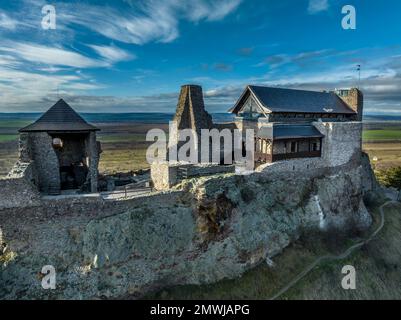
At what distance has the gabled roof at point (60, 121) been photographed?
19359mm

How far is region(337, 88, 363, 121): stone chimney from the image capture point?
3067 centimetres

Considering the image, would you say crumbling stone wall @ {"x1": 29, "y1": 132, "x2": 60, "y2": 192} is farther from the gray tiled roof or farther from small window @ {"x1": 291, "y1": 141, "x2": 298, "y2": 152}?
small window @ {"x1": 291, "y1": 141, "x2": 298, "y2": 152}

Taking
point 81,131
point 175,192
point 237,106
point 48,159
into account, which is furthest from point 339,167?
point 48,159

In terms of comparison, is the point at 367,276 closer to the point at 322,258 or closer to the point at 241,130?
the point at 322,258

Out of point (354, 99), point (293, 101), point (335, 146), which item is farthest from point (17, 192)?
point (354, 99)

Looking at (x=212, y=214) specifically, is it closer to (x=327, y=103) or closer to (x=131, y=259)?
(x=131, y=259)

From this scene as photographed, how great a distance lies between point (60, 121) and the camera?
20.0 m

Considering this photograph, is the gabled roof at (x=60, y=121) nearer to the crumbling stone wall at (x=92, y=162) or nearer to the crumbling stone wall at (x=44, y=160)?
the crumbling stone wall at (x=44, y=160)

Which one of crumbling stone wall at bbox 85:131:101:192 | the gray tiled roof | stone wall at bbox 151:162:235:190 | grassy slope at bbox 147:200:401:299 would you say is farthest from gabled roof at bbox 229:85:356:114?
crumbling stone wall at bbox 85:131:101:192

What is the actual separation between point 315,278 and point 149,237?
10779 mm

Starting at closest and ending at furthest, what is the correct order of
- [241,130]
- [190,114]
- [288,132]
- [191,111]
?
[191,111] → [190,114] → [288,132] → [241,130]

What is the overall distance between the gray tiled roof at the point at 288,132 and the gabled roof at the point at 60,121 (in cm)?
1272

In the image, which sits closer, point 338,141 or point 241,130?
point 338,141
